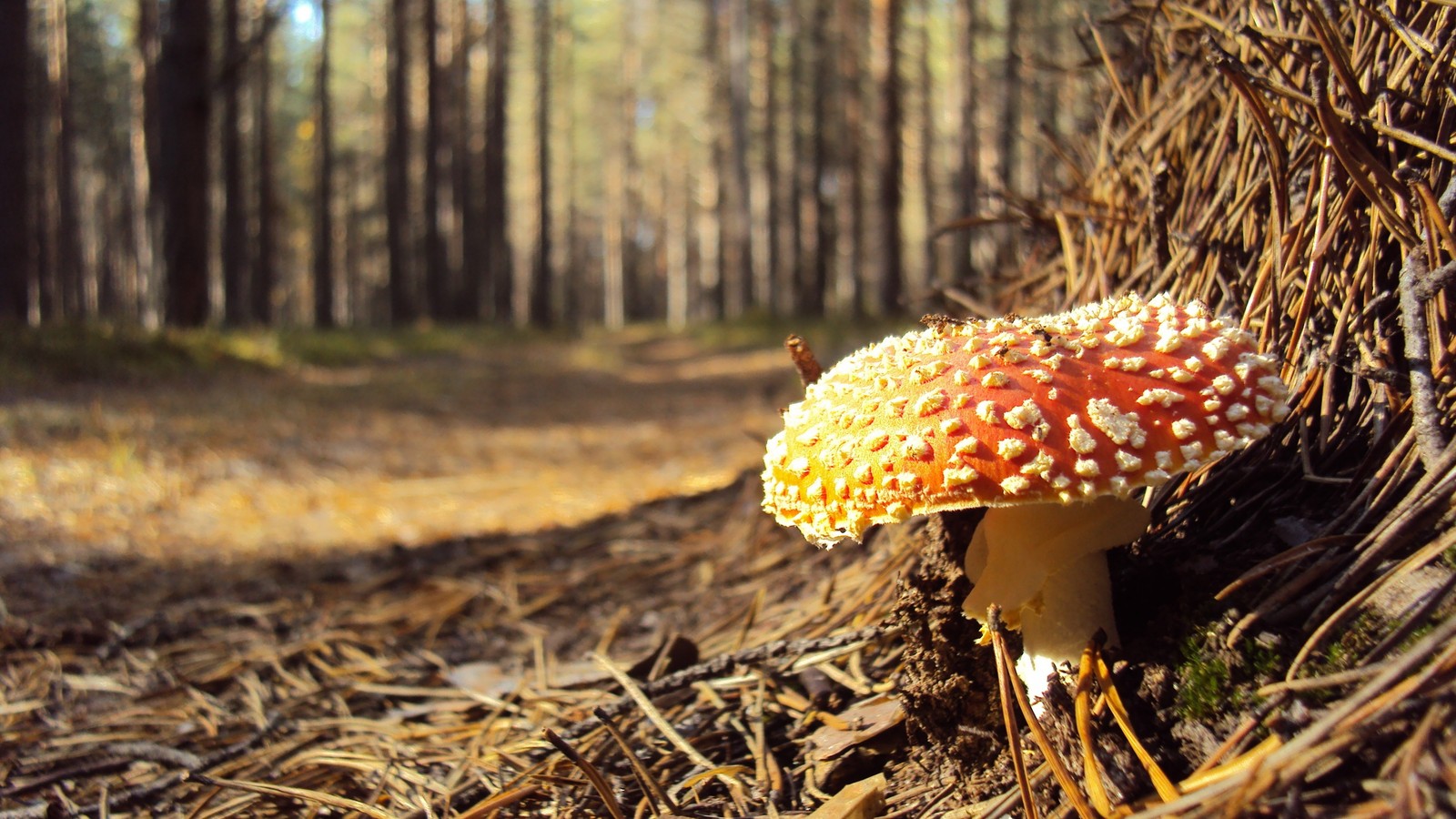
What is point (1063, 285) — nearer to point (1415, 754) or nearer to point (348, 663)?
point (1415, 754)

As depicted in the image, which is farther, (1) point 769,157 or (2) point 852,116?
(1) point 769,157

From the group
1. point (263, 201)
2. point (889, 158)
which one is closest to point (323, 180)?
point (263, 201)

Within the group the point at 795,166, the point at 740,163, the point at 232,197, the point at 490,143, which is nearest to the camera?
the point at 232,197

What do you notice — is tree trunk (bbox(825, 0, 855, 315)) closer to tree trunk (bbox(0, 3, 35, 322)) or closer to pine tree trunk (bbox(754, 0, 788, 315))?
pine tree trunk (bbox(754, 0, 788, 315))

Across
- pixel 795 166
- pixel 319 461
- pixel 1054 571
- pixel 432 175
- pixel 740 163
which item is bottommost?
pixel 319 461

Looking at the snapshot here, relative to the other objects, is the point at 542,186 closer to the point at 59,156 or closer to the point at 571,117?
the point at 59,156

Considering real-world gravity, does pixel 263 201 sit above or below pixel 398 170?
below

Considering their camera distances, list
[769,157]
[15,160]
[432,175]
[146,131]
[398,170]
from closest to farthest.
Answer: [15,160], [398,170], [432,175], [146,131], [769,157]

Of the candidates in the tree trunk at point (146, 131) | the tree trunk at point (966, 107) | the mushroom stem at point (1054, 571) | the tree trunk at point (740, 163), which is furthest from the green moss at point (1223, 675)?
the tree trunk at point (146, 131)
